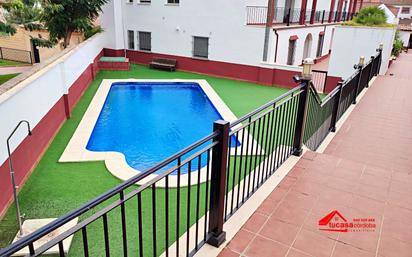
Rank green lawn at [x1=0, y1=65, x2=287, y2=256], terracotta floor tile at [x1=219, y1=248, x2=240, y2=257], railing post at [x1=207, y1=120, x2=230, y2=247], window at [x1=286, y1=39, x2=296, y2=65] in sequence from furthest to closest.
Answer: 1. window at [x1=286, y1=39, x2=296, y2=65]
2. green lawn at [x1=0, y1=65, x2=287, y2=256]
3. terracotta floor tile at [x1=219, y1=248, x2=240, y2=257]
4. railing post at [x1=207, y1=120, x2=230, y2=247]

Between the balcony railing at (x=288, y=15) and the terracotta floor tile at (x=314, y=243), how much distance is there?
1285cm

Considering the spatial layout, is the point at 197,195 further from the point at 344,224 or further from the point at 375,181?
the point at 375,181

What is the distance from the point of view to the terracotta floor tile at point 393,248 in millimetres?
2906

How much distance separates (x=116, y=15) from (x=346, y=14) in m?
22.0

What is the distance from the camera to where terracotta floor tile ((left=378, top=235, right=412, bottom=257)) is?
2906mm

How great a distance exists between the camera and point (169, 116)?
1053cm

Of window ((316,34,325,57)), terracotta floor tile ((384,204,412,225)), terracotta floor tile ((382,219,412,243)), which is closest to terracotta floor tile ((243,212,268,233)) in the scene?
terracotta floor tile ((382,219,412,243))

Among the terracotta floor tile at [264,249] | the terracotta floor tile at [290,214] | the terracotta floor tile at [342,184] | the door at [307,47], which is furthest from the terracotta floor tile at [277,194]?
the door at [307,47]

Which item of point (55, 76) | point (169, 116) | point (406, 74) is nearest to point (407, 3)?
point (406, 74)

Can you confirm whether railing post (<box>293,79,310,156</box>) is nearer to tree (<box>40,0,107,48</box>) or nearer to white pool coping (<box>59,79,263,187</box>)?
white pool coping (<box>59,79,263,187</box>)

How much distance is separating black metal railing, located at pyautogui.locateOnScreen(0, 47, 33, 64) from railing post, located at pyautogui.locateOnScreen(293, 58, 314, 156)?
23.4 meters

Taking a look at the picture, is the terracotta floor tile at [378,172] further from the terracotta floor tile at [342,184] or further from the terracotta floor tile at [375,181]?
the terracotta floor tile at [342,184]

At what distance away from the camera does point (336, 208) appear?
3.62 m

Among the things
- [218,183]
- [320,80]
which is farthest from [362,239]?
[320,80]
